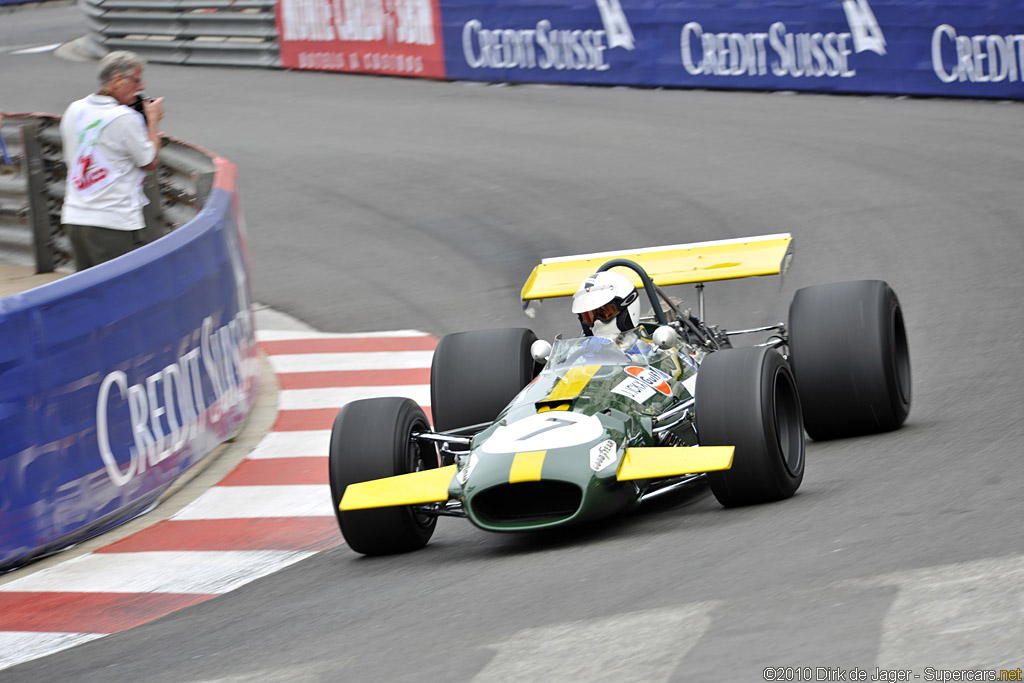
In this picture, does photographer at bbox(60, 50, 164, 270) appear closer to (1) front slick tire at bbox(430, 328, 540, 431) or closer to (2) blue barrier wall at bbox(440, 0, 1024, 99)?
(1) front slick tire at bbox(430, 328, 540, 431)

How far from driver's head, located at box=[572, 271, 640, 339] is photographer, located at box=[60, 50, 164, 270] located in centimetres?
334

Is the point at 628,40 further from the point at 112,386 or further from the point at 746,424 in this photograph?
the point at 746,424

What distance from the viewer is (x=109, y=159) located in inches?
366

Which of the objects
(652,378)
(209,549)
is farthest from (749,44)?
(209,549)

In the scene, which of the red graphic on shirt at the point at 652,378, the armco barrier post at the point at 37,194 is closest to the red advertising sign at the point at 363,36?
the armco barrier post at the point at 37,194

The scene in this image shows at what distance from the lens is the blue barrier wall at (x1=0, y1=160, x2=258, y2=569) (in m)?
7.05

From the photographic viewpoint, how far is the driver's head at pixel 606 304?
7.38 metres

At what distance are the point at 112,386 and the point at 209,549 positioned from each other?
3.30ft

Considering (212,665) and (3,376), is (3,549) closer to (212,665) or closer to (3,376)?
(3,376)

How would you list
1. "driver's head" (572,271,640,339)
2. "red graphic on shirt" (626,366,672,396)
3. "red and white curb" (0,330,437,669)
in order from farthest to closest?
1. "driver's head" (572,271,640,339)
2. "red graphic on shirt" (626,366,672,396)
3. "red and white curb" (0,330,437,669)

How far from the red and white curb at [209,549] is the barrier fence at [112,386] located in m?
0.25

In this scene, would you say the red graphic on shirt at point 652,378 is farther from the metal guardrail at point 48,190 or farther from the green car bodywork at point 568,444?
the metal guardrail at point 48,190

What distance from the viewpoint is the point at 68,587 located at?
6.92 metres

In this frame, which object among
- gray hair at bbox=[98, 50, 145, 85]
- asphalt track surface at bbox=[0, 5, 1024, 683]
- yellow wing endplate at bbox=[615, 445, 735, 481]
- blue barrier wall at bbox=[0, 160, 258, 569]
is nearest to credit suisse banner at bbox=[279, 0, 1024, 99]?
asphalt track surface at bbox=[0, 5, 1024, 683]
